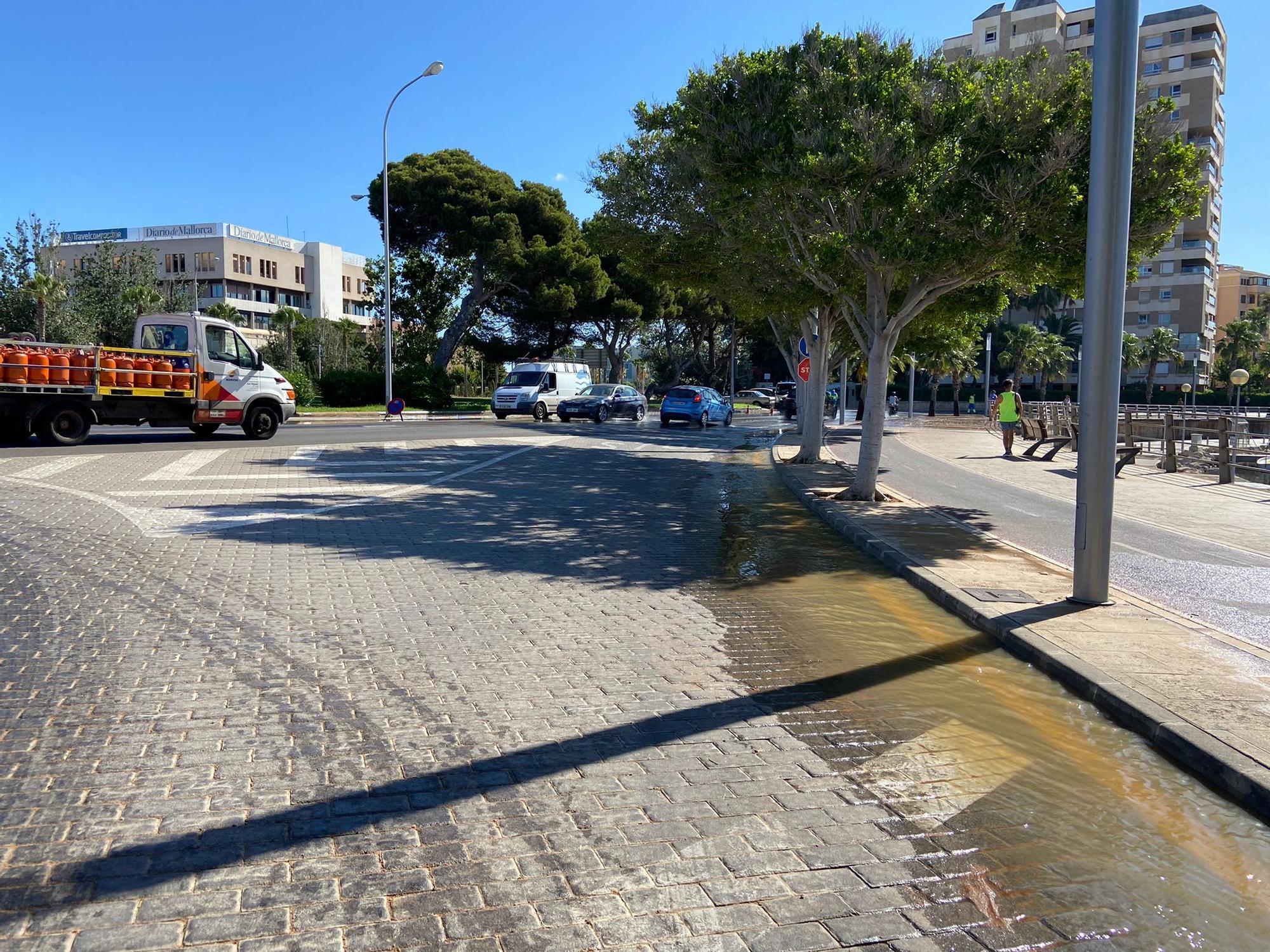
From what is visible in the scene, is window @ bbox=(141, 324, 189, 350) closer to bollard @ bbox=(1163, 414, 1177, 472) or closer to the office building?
bollard @ bbox=(1163, 414, 1177, 472)

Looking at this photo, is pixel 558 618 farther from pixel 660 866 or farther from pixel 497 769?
pixel 660 866

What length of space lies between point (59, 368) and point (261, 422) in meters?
4.46

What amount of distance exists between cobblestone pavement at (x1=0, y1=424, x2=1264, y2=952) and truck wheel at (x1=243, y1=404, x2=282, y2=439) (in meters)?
13.1

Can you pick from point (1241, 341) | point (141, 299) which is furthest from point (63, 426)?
point (1241, 341)

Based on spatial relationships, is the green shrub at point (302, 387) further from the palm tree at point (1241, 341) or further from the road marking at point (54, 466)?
the palm tree at point (1241, 341)

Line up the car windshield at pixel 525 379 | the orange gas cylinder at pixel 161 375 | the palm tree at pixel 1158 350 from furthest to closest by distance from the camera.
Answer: the palm tree at pixel 1158 350 < the car windshield at pixel 525 379 < the orange gas cylinder at pixel 161 375

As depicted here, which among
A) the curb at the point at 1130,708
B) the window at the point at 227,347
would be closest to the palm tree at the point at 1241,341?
the window at the point at 227,347

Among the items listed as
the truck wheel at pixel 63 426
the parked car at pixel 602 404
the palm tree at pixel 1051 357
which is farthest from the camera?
the palm tree at pixel 1051 357

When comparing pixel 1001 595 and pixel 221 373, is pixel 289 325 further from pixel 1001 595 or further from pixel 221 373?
pixel 1001 595

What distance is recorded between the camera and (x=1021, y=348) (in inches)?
2392

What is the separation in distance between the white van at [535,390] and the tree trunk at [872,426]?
22345 mm

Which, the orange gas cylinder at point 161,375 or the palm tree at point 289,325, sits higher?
the palm tree at point 289,325

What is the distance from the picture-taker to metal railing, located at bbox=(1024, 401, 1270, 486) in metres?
18.6

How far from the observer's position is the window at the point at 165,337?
20375 mm
